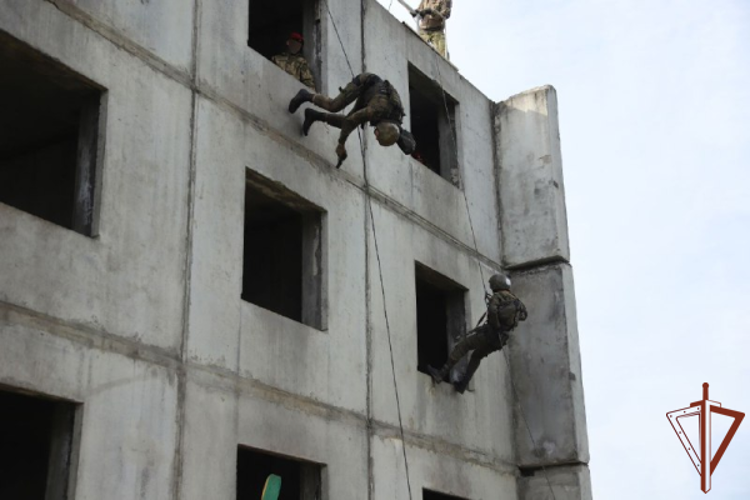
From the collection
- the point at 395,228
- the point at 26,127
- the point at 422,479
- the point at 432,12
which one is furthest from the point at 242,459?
the point at 432,12

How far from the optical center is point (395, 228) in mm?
14023

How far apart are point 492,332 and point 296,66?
4.01 m

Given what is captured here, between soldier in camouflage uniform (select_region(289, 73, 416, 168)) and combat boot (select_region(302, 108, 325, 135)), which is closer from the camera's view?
soldier in camouflage uniform (select_region(289, 73, 416, 168))

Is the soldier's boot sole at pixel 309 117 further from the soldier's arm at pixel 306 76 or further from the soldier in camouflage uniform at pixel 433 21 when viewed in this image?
the soldier in camouflage uniform at pixel 433 21

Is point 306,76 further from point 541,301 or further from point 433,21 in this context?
point 433,21

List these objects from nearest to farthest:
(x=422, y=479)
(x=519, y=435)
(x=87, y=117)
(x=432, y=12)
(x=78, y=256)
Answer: (x=78, y=256), (x=87, y=117), (x=422, y=479), (x=519, y=435), (x=432, y=12)

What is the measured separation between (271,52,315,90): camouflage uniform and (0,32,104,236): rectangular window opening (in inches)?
98.6

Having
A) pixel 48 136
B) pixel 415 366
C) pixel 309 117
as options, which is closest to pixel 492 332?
pixel 415 366

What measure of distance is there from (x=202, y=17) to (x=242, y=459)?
18.8 ft

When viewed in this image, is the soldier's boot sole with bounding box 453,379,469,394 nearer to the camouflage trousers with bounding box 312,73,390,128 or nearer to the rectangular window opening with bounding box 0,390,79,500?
the camouflage trousers with bounding box 312,73,390,128

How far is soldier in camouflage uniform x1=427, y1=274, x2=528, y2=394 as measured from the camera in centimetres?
1395

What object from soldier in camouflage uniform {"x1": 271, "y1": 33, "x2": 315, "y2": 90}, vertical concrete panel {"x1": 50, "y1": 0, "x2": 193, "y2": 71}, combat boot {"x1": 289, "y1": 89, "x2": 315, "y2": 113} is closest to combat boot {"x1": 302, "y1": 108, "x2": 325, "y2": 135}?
combat boot {"x1": 289, "y1": 89, "x2": 315, "y2": 113}

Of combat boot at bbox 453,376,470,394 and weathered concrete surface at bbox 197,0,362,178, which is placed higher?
weathered concrete surface at bbox 197,0,362,178

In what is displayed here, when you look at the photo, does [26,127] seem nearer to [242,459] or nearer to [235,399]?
[235,399]
